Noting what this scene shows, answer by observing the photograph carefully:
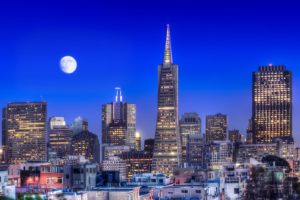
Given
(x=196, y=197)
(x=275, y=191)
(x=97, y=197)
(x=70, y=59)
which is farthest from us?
(x=70, y=59)

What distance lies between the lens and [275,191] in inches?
2997

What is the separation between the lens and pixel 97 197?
90250 millimetres

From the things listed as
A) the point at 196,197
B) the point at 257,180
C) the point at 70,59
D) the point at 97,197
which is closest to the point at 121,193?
the point at 97,197

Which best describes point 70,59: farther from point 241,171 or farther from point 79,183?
point 241,171

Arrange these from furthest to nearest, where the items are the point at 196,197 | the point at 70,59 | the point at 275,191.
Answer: the point at 70,59
the point at 196,197
the point at 275,191

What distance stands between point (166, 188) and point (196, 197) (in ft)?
22.9

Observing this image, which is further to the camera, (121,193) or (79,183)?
(79,183)

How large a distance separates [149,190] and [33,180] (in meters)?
20.8

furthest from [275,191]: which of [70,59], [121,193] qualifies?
[70,59]

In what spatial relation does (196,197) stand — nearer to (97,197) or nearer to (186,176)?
(97,197)

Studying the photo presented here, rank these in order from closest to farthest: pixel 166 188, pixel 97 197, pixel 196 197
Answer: pixel 97 197 < pixel 196 197 < pixel 166 188

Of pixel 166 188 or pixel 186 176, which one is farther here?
pixel 186 176

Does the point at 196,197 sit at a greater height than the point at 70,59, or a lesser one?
lesser

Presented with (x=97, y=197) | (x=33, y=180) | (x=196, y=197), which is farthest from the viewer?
(x=33, y=180)
